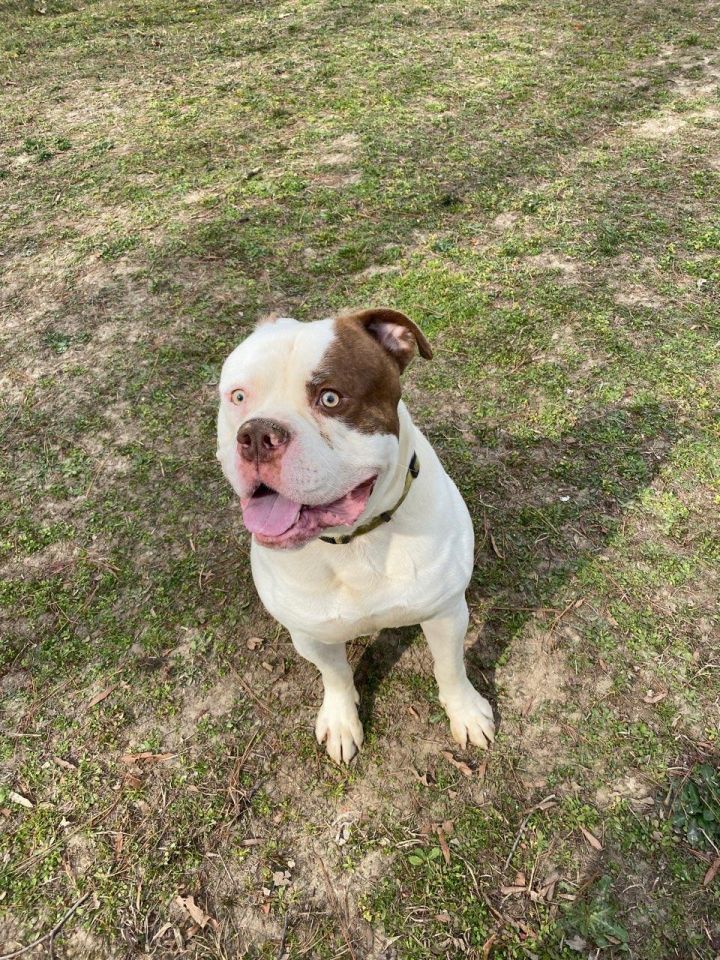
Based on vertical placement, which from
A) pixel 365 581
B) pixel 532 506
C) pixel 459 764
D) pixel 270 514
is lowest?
pixel 459 764

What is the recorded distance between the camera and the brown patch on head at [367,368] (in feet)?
7.13

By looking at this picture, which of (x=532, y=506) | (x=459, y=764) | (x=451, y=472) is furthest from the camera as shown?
(x=451, y=472)

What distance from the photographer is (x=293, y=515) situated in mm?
2115

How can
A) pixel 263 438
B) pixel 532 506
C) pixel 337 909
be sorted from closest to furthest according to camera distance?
pixel 263 438 → pixel 337 909 → pixel 532 506

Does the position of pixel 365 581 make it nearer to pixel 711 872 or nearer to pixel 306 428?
pixel 306 428

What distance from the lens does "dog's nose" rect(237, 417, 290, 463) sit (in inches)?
78.9

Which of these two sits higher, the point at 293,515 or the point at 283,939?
the point at 293,515

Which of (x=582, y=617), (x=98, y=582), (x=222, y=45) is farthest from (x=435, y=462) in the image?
(x=222, y=45)

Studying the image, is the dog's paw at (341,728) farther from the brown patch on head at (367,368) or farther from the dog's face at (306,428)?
the brown patch on head at (367,368)

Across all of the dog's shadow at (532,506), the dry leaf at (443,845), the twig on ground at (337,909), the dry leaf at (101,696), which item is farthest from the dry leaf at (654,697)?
the dry leaf at (101,696)

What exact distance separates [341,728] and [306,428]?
64.0 inches

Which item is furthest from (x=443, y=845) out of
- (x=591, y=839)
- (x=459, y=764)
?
(x=591, y=839)

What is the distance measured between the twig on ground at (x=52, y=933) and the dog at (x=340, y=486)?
4.54 ft

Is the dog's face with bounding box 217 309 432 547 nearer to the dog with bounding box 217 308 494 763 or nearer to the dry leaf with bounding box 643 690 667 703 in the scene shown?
the dog with bounding box 217 308 494 763
